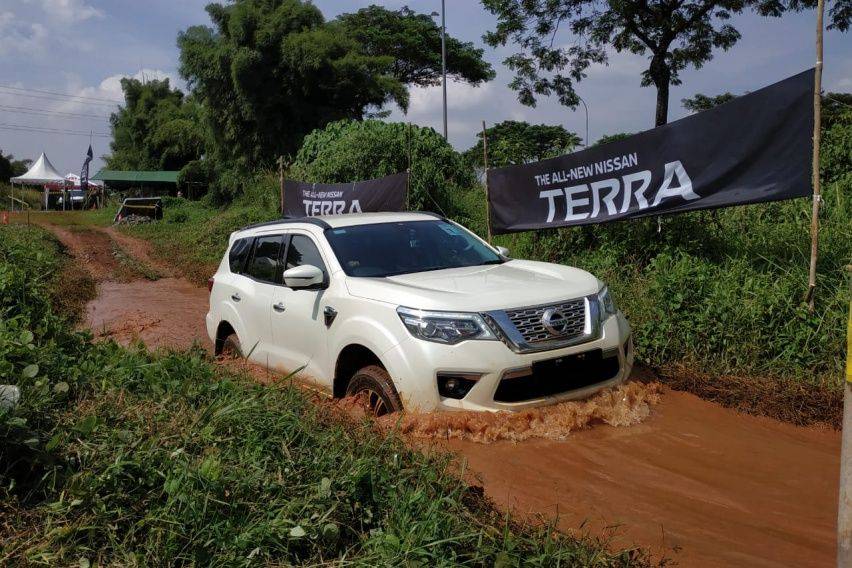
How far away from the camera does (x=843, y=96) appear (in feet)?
78.7

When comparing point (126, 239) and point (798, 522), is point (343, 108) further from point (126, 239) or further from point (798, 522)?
point (798, 522)

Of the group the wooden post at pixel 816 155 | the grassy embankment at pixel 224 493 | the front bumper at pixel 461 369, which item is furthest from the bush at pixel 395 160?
the grassy embankment at pixel 224 493

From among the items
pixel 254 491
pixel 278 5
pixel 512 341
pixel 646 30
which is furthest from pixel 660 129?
pixel 278 5

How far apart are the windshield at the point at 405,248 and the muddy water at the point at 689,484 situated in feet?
5.01

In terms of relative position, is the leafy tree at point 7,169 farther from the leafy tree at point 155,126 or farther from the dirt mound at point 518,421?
the dirt mound at point 518,421

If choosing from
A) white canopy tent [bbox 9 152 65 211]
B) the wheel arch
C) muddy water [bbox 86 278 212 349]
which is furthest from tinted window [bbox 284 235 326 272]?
white canopy tent [bbox 9 152 65 211]

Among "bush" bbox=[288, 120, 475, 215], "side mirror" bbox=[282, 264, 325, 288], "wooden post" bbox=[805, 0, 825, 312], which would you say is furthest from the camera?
"bush" bbox=[288, 120, 475, 215]

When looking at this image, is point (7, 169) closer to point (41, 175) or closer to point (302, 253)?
point (41, 175)

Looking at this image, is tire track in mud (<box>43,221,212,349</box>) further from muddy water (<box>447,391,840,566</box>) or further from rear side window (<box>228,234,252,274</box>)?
muddy water (<box>447,391,840,566</box>)

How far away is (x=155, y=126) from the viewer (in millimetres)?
50188

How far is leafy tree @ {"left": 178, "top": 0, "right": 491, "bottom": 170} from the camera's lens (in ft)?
85.6

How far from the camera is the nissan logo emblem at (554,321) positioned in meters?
4.11

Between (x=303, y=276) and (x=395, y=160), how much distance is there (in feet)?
Answer: 32.0

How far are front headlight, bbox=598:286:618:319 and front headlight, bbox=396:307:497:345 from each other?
896mm
